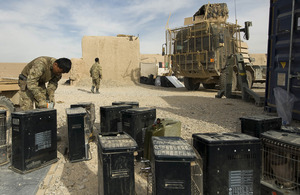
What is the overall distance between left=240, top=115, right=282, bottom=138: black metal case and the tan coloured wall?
16.1m

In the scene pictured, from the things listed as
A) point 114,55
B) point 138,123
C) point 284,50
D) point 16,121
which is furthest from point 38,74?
point 114,55

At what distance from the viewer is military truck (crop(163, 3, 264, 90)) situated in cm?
1109

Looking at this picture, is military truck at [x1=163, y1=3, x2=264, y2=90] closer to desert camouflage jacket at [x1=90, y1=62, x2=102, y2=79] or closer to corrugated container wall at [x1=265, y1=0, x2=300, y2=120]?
desert camouflage jacket at [x1=90, y1=62, x2=102, y2=79]

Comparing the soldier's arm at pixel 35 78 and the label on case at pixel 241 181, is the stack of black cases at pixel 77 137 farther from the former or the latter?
the label on case at pixel 241 181

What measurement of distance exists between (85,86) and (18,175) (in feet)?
48.5

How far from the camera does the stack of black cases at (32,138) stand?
9.68 ft

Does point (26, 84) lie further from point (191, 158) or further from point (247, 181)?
point (247, 181)

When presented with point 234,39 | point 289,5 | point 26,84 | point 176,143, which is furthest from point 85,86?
point 176,143

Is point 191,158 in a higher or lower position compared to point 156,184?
higher

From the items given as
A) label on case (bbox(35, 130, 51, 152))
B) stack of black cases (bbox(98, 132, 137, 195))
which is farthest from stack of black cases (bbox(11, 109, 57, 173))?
stack of black cases (bbox(98, 132, 137, 195))

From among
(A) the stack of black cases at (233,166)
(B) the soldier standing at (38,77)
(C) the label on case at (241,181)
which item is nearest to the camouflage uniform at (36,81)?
(B) the soldier standing at (38,77)

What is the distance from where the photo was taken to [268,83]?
5.72 m

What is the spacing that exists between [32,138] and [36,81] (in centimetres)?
126

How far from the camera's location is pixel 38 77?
3898 mm
